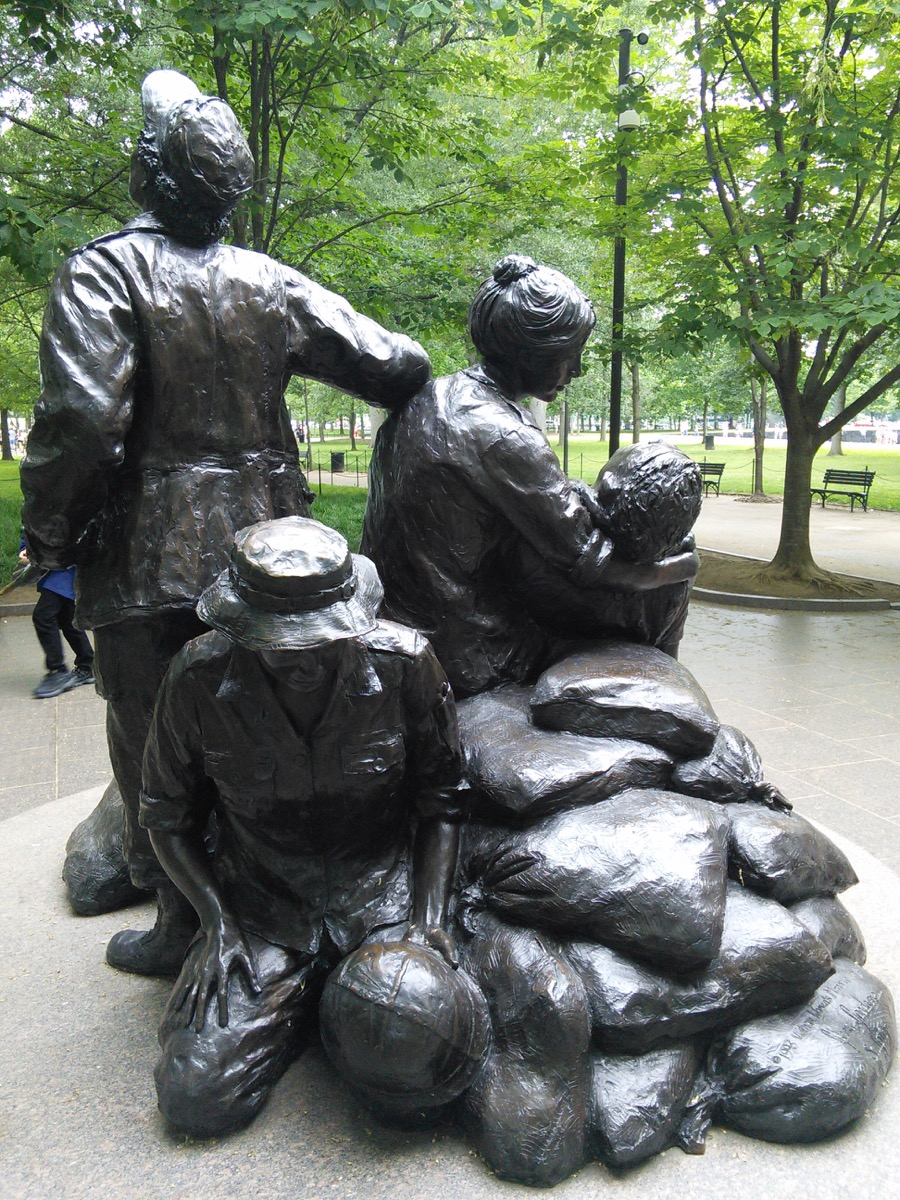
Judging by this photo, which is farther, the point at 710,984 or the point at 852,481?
the point at 852,481

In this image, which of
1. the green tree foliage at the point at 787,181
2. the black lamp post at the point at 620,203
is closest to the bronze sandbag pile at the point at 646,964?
the green tree foliage at the point at 787,181

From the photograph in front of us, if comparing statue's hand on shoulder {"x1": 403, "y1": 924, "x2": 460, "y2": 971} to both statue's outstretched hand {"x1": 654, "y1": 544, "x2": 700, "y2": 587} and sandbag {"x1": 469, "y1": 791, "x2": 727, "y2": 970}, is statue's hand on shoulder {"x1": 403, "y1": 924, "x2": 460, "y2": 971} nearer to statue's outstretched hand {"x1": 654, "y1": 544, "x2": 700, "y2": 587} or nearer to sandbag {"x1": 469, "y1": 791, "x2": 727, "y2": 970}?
sandbag {"x1": 469, "y1": 791, "x2": 727, "y2": 970}

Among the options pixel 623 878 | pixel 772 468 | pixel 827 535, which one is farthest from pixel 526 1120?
pixel 772 468

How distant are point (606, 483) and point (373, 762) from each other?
3.55ft

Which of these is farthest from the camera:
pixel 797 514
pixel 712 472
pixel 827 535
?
pixel 712 472

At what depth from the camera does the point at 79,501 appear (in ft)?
8.13

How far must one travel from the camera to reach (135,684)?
8.86 ft

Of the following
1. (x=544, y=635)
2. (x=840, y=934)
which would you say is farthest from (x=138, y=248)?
(x=840, y=934)

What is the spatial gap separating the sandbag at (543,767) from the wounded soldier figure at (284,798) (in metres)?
0.14

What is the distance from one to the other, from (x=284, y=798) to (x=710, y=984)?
1.06 meters

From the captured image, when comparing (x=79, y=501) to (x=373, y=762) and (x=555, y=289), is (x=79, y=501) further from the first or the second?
(x=555, y=289)

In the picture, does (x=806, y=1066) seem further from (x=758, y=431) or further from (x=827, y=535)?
(x=758, y=431)

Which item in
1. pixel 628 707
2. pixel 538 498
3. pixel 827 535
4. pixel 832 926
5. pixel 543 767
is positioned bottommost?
pixel 827 535

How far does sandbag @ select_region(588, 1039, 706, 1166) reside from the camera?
2.04m
